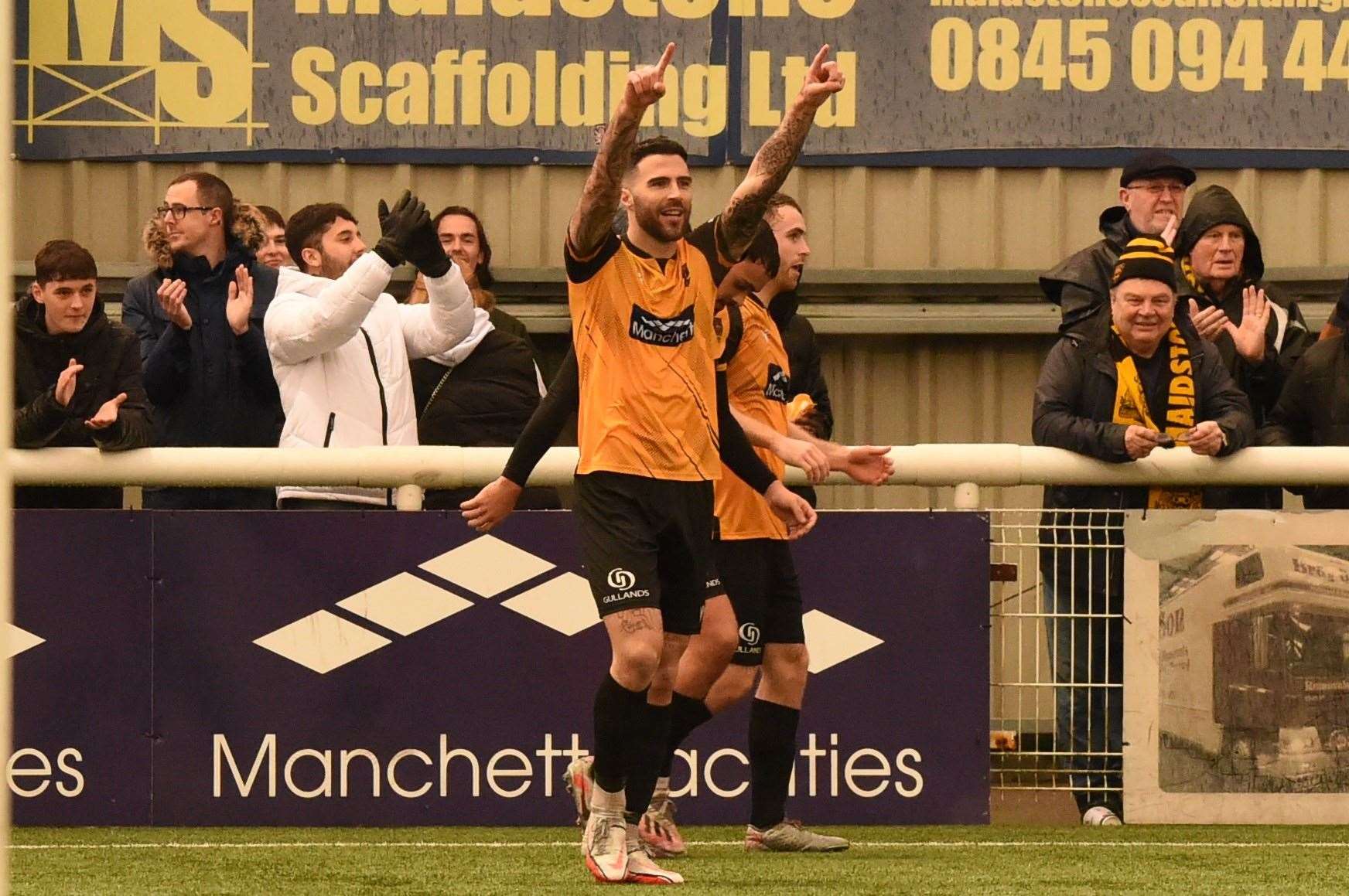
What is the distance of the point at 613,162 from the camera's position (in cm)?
505

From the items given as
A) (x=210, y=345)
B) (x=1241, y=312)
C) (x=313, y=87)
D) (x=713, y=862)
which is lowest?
(x=713, y=862)

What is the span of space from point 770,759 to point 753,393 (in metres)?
1.08

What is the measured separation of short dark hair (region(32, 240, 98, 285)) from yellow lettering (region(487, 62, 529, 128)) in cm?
345

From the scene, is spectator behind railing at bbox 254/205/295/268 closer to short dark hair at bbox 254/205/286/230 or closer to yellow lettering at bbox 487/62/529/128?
short dark hair at bbox 254/205/286/230

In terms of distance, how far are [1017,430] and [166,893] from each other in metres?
6.04

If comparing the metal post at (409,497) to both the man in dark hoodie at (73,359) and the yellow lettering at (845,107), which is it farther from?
the yellow lettering at (845,107)

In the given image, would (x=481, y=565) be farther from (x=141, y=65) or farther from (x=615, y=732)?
(x=141, y=65)

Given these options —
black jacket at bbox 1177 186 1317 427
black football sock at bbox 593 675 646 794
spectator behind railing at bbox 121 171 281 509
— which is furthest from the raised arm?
black jacket at bbox 1177 186 1317 427

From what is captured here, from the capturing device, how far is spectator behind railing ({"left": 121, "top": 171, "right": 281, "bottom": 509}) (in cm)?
739

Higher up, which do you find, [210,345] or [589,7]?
[589,7]

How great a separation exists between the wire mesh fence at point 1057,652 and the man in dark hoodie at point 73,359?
9.63ft

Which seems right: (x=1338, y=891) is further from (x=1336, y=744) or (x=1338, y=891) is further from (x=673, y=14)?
(x=673, y=14)

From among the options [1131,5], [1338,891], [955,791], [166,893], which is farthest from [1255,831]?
[1131,5]

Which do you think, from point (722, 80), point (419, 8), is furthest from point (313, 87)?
point (722, 80)
